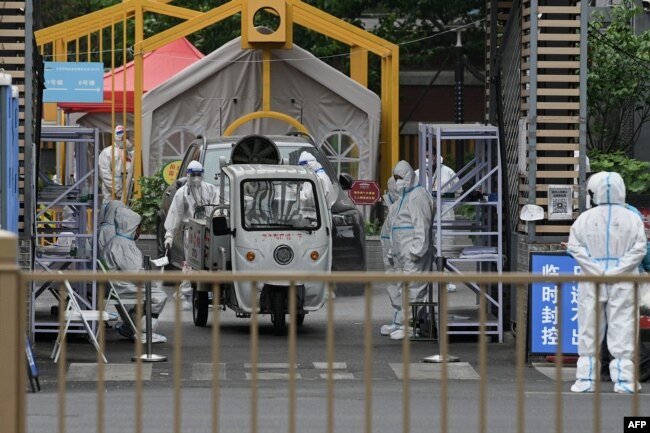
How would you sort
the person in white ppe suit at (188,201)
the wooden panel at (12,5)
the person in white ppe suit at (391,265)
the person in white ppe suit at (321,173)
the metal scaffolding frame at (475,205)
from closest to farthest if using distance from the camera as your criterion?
the wooden panel at (12,5) < the metal scaffolding frame at (475,205) < the person in white ppe suit at (391,265) < the person in white ppe suit at (188,201) < the person in white ppe suit at (321,173)

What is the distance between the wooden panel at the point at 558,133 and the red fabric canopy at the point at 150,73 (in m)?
13.0

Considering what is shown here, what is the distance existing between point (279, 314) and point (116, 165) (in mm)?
11581

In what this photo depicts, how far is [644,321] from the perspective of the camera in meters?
12.3

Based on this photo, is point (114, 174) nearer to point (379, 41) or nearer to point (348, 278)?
point (379, 41)

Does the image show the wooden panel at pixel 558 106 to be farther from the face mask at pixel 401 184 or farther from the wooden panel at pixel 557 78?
the face mask at pixel 401 184

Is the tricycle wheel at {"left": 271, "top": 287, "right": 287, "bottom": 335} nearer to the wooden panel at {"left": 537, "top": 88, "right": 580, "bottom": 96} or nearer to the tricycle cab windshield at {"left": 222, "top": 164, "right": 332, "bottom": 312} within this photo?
the tricycle cab windshield at {"left": 222, "top": 164, "right": 332, "bottom": 312}

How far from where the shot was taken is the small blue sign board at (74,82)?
2353 centimetres

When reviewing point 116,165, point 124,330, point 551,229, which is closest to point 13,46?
point 124,330

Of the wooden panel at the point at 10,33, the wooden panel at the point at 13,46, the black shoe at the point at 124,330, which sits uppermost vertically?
the wooden panel at the point at 10,33

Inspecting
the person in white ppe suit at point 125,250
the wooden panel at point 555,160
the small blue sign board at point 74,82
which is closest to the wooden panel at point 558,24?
the wooden panel at point 555,160

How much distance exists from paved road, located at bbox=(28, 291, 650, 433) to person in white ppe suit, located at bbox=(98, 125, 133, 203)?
34.7ft

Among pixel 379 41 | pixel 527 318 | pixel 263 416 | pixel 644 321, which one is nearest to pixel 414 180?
pixel 527 318

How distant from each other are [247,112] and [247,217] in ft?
31.1

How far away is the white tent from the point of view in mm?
24469
